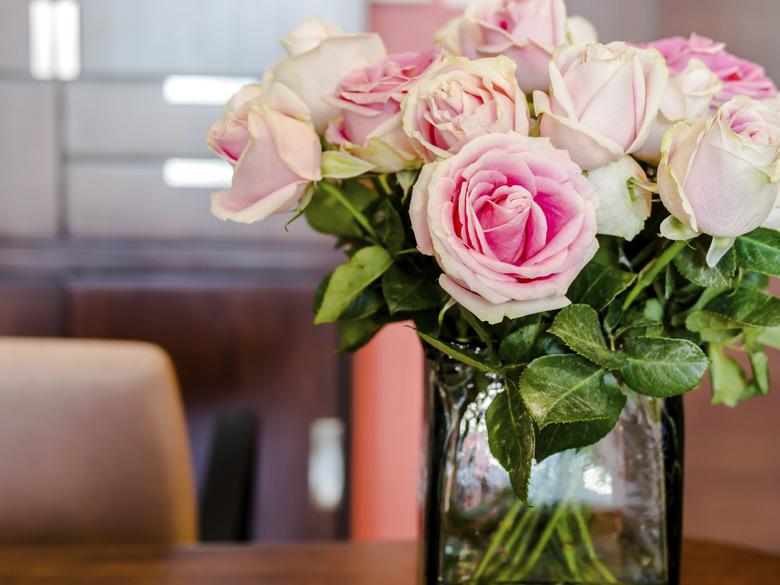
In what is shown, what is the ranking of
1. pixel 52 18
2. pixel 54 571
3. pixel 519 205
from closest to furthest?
pixel 519 205 < pixel 54 571 < pixel 52 18

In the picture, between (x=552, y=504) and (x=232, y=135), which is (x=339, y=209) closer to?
(x=232, y=135)

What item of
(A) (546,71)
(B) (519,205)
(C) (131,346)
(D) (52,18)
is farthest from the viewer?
(D) (52,18)

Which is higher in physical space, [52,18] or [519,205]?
[52,18]

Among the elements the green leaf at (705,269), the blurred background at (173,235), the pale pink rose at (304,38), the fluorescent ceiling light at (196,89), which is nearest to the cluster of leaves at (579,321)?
the green leaf at (705,269)

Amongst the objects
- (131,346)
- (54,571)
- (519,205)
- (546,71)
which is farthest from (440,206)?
(131,346)

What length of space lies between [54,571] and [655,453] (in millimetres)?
546

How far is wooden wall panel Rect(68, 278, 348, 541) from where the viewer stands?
2.14 metres

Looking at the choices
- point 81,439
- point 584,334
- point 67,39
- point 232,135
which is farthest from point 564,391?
point 67,39

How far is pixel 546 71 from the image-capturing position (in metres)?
0.59

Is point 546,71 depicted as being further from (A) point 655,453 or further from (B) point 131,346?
(B) point 131,346

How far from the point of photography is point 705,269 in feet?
1.79

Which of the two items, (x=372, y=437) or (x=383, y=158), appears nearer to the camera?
(x=383, y=158)

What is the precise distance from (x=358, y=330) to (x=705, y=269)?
23cm

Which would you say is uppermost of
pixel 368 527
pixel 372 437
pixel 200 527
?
pixel 200 527
